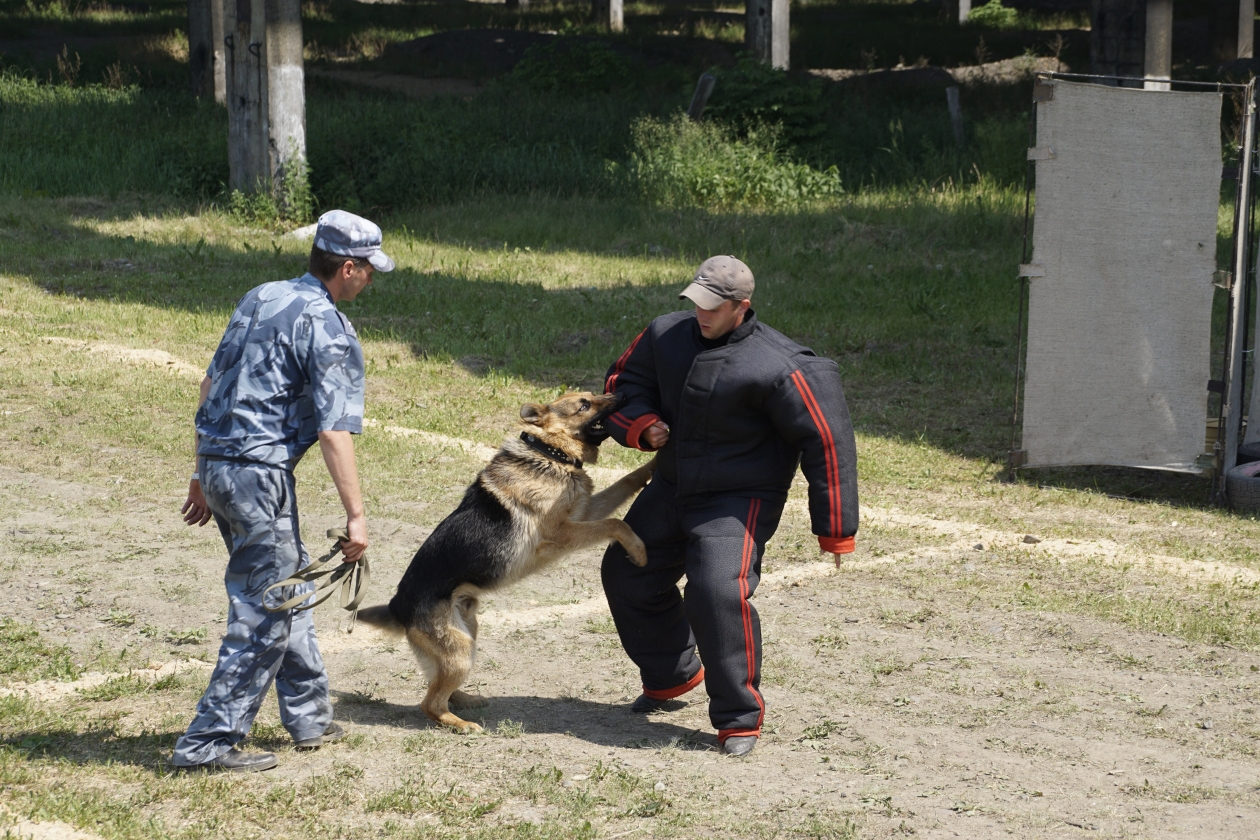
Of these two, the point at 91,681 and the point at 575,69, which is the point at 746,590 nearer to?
the point at 91,681

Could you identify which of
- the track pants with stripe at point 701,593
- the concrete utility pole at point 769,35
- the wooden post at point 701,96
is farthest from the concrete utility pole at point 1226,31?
the track pants with stripe at point 701,593

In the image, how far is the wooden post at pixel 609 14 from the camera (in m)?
34.9

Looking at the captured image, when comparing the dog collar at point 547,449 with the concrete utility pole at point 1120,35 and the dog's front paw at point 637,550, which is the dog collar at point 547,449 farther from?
the concrete utility pole at point 1120,35

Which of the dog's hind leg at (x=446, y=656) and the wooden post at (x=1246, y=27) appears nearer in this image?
the dog's hind leg at (x=446, y=656)

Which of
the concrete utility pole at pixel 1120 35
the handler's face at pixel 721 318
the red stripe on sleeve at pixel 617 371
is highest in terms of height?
the concrete utility pole at pixel 1120 35

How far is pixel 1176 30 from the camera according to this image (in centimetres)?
3147

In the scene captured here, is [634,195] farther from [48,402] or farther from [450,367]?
[48,402]

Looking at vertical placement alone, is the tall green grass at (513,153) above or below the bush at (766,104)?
below

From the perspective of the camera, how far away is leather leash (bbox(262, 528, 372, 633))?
4238mm

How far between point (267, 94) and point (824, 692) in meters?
13.9

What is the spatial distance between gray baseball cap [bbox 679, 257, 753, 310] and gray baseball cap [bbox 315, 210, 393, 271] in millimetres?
1099

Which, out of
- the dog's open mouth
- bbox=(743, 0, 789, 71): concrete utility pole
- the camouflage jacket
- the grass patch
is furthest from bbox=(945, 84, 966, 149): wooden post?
the camouflage jacket

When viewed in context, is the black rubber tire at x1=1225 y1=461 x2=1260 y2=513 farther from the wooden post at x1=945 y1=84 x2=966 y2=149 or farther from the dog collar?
the wooden post at x1=945 y1=84 x2=966 y2=149

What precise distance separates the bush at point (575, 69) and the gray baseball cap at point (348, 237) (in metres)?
21.1
